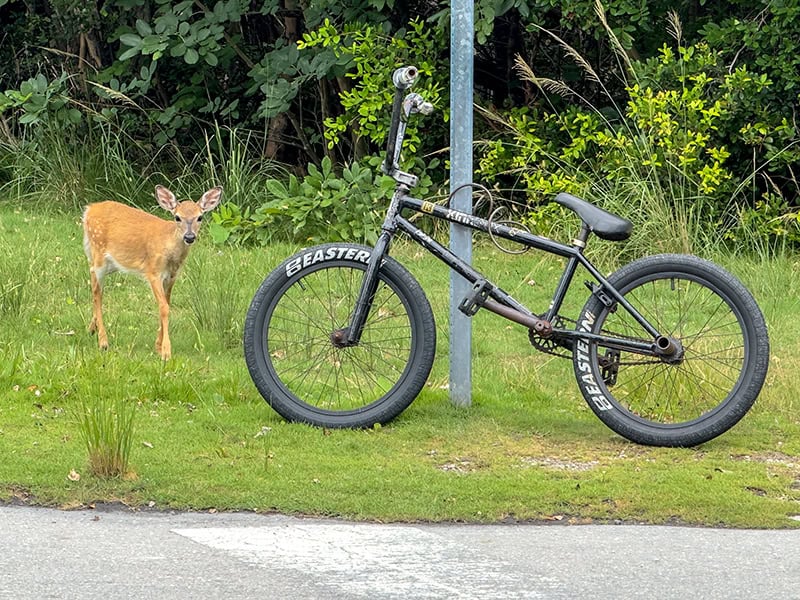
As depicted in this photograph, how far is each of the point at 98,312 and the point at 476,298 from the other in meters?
3.00

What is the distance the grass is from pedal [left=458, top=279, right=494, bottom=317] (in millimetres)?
633

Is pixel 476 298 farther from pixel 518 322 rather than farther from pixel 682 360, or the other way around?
pixel 682 360

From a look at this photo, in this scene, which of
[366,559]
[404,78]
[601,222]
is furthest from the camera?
[404,78]

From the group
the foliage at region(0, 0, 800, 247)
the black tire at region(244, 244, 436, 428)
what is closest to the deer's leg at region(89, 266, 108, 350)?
the black tire at region(244, 244, 436, 428)

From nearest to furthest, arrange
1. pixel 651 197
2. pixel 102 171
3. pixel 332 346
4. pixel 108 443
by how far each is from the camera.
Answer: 1. pixel 108 443
2. pixel 332 346
3. pixel 651 197
4. pixel 102 171

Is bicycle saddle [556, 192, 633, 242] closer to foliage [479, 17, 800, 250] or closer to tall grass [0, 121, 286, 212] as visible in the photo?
foliage [479, 17, 800, 250]

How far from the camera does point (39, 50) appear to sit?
1692cm

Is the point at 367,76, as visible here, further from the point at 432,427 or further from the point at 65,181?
the point at 432,427

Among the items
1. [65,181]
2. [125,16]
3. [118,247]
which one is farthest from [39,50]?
[118,247]

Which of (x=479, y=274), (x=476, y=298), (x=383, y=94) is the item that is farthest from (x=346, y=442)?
(x=383, y=94)

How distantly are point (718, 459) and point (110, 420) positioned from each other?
2.91 m

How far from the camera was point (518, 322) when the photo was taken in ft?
22.8

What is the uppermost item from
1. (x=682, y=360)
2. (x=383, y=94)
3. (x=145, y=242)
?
(x=383, y=94)

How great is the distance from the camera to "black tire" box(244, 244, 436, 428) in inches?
275
